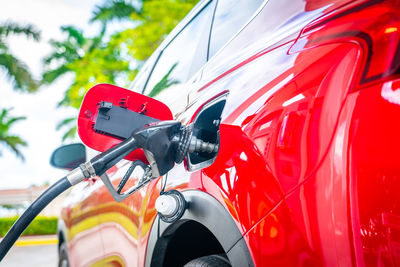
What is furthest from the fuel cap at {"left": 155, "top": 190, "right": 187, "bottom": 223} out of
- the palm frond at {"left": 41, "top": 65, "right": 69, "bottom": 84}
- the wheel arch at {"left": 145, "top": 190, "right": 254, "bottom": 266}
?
the palm frond at {"left": 41, "top": 65, "right": 69, "bottom": 84}

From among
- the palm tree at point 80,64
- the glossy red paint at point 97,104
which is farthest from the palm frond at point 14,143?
the glossy red paint at point 97,104

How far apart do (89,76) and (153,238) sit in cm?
1375

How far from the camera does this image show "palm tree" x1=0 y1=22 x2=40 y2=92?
15266 mm

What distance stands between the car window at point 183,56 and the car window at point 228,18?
0.25ft

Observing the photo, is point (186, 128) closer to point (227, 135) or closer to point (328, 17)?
point (227, 135)

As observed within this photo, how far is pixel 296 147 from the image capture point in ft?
2.89

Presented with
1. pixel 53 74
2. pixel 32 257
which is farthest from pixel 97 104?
pixel 53 74

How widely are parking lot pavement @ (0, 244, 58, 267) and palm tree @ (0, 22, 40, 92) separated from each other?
849 cm

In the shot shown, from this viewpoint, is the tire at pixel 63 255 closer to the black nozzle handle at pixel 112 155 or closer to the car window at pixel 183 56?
the car window at pixel 183 56

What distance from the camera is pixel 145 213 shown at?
1.48 meters

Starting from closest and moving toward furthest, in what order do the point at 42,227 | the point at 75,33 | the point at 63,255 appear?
the point at 63,255 < the point at 42,227 < the point at 75,33

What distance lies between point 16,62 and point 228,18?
1571 centimetres

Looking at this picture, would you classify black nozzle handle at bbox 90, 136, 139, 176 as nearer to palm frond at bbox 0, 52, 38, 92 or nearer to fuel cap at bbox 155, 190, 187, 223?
fuel cap at bbox 155, 190, 187, 223

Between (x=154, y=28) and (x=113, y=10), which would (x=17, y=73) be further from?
(x=154, y=28)
